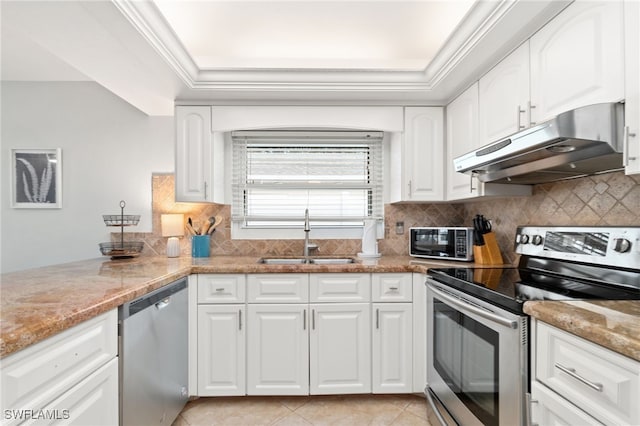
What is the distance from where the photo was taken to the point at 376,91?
2.10 m

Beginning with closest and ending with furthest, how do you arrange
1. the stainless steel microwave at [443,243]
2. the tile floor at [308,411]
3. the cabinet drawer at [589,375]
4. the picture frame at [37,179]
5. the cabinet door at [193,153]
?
the cabinet drawer at [589,375], the tile floor at [308,411], the stainless steel microwave at [443,243], the cabinet door at [193,153], the picture frame at [37,179]

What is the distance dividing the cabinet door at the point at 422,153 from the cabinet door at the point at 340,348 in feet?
3.23

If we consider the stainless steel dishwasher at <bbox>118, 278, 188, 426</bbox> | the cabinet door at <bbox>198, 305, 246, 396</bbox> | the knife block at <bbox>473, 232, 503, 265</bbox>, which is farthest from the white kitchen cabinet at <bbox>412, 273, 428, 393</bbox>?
the stainless steel dishwasher at <bbox>118, 278, 188, 426</bbox>

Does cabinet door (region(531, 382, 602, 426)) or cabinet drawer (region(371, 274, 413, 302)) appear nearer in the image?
cabinet door (region(531, 382, 602, 426))

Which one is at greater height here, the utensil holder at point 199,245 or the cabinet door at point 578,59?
the cabinet door at point 578,59

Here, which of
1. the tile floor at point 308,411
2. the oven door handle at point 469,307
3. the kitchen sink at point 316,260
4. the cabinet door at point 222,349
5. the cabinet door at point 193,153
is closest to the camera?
the oven door handle at point 469,307

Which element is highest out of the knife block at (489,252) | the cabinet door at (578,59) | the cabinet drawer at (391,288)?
the cabinet door at (578,59)

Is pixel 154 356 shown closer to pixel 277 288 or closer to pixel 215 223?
pixel 277 288

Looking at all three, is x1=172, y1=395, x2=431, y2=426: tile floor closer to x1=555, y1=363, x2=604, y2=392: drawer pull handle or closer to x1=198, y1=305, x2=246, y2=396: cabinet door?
x1=198, y1=305, x2=246, y2=396: cabinet door

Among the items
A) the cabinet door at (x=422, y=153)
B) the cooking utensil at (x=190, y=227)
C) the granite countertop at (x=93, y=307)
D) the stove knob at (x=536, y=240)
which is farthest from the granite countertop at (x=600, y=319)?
the cooking utensil at (x=190, y=227)

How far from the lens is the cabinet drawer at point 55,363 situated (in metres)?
0.75

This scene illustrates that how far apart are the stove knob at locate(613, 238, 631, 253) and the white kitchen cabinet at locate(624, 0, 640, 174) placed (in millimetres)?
410

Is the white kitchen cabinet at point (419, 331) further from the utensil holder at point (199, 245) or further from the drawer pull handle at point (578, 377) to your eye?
the utensil holder at point (199, 245)

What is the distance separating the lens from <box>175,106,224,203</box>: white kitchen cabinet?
2244mm
